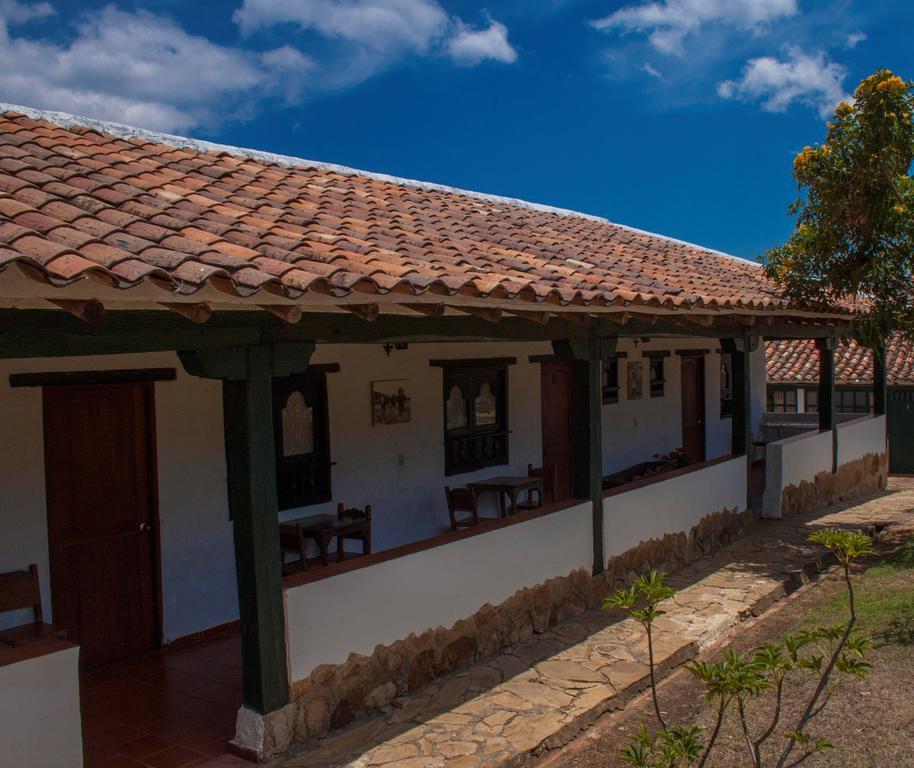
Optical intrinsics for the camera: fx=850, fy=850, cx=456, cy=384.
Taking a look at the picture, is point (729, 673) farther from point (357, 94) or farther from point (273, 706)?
point (357, 94)

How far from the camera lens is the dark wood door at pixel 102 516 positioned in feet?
18.5

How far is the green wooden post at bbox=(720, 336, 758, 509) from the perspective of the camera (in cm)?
959

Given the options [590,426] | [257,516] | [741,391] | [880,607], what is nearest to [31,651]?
[257,516]

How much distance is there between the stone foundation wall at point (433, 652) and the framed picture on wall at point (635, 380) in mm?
3493

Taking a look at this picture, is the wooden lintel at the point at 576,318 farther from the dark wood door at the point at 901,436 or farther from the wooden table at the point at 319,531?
the dark wood door at the point at 901,436

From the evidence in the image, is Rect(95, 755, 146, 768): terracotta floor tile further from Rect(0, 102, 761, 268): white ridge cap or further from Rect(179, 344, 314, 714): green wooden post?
Rect(0, 102, 761, 268): white ridge cap

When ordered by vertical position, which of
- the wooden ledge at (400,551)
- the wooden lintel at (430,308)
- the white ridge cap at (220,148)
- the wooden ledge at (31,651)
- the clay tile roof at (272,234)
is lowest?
the wooden ledge at (31,651)

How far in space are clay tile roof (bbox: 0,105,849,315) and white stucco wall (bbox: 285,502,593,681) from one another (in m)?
1.85

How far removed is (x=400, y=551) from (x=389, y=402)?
8.71ft

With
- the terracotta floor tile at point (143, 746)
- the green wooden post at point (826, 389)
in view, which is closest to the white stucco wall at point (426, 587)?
the terracotta floor tile at point (143, 746)

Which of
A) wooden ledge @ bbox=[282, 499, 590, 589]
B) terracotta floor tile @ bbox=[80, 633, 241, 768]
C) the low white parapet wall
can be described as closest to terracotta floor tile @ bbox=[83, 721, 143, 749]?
terracotta floor tile @ bbox=[80, 633, 241, 768]

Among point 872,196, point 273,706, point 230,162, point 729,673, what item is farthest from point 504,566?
point 872,196

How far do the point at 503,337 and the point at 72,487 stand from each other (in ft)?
10.2

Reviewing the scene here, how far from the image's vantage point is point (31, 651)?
388 centimetres
